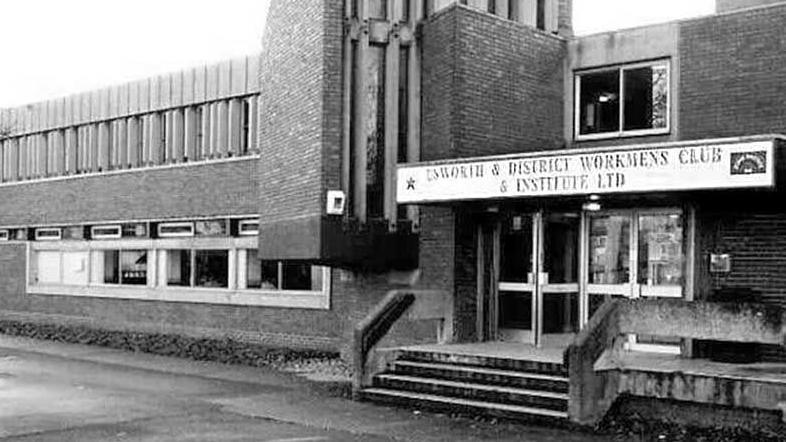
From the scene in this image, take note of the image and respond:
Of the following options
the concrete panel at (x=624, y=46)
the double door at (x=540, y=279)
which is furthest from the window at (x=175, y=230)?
the concrete panel at (x=624, y=46)

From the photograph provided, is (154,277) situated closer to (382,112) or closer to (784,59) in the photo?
(382,112)

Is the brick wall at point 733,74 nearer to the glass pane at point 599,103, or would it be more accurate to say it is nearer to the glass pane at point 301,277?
the glass pane at point 599,103

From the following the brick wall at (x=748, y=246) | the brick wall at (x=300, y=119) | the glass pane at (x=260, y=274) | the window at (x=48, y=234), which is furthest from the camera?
the window at (x=48, y=234)

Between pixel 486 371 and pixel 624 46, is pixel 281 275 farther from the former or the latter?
pixel 486 371

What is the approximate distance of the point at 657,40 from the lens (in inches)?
661

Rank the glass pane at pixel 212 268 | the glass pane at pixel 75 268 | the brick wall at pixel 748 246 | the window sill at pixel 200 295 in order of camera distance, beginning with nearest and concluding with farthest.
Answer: the brick wall at pixel 748 246 < the window sill at pixel 200 295 < the glass pane at pixel 212 268 < the glass pane at pixel 75 268

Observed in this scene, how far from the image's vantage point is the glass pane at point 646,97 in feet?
55.1

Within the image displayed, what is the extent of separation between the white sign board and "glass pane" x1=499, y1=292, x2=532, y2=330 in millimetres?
2529

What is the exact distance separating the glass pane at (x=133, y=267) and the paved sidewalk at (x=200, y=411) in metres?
7.93

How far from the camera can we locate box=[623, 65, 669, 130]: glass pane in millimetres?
16797

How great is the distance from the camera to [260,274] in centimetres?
2392

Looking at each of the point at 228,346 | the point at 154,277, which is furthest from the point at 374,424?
the point at 154,277

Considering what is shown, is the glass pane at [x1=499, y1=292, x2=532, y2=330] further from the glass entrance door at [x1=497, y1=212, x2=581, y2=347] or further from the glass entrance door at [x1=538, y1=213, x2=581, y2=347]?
the glass entrance door at [x1=538, y1=213, x2=581, y2=347]

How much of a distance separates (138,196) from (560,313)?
14952mm
